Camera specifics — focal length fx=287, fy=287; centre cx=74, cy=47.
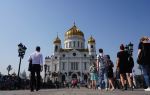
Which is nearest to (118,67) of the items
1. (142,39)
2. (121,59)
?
(121,59)

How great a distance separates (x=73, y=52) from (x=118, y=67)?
248 feet

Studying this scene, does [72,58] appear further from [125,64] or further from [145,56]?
[145,56]

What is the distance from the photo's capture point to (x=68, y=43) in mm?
88625

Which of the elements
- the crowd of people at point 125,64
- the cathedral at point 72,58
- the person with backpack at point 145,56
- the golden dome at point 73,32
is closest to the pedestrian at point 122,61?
the crowd of people at point 125,64

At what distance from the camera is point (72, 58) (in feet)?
287

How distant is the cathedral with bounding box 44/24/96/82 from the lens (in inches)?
3388

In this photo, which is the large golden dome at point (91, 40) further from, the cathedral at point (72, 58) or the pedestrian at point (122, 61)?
the pedestrian at point (122, 61)

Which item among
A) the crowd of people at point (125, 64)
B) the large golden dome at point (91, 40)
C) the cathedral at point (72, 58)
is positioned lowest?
the crowd of people at point (125, 64)

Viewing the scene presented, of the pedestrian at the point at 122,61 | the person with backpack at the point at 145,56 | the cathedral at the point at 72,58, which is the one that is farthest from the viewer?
the cathedral at the point at 72,58

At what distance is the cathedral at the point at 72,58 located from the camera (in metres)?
86.1

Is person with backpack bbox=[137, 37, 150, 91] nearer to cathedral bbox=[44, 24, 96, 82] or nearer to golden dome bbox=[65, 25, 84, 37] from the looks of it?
cathedral bbox=[44, 24, 96, 82]

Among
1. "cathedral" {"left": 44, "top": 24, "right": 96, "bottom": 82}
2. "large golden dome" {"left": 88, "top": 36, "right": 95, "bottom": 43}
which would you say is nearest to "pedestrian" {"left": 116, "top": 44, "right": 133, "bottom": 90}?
"cathedral" {"left": 44, "top": 24, "right": 96, "bottom": 82}

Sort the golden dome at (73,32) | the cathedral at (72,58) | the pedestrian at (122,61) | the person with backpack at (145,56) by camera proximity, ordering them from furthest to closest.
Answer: the golden dome at (73,32)
the cathedral at (72,58)
the pedestrian at (122,61)
the person with backpack at (145,56)

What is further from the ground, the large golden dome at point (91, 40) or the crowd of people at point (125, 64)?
the large golden dome at point (91, 40)
